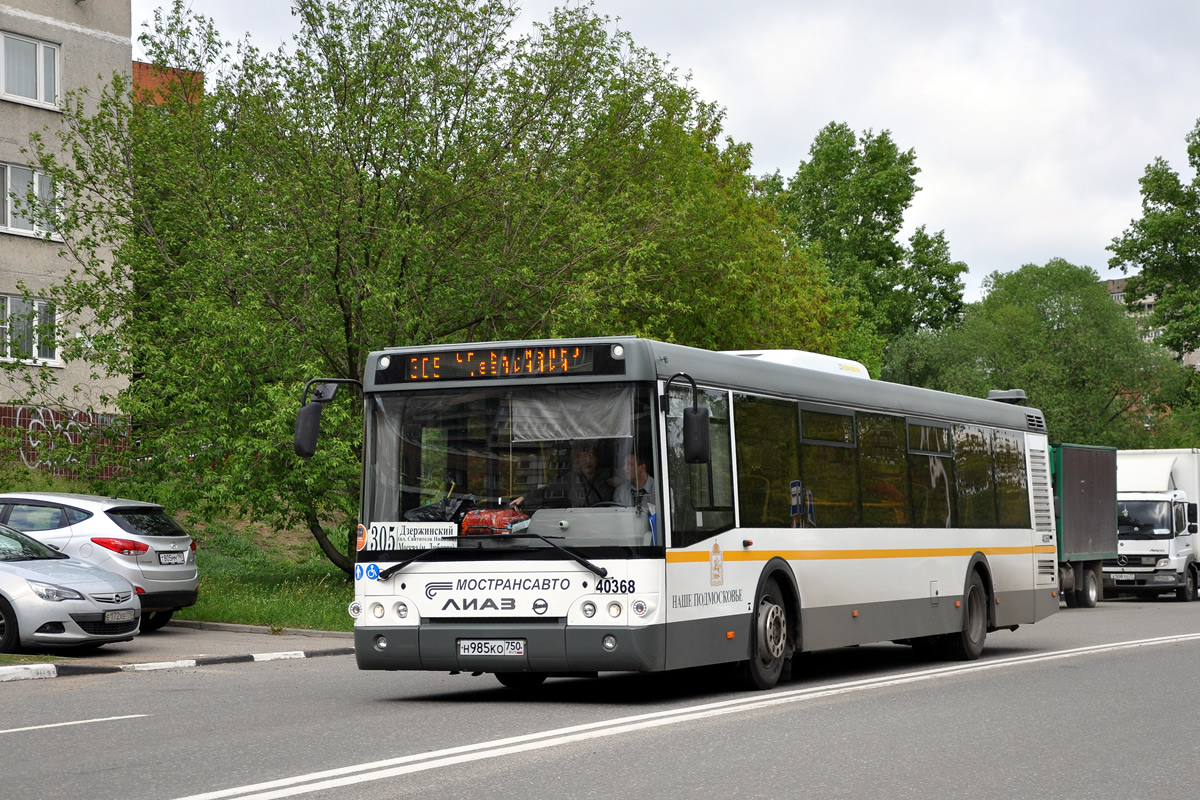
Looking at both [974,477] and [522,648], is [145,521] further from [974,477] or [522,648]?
[974,477]

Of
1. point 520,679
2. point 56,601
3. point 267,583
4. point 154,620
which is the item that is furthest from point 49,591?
point 267,583

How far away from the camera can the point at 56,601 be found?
1655 cm

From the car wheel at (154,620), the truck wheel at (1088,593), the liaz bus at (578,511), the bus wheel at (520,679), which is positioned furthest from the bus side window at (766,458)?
the truck wheel at (1088,593)

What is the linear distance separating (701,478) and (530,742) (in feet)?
11.5

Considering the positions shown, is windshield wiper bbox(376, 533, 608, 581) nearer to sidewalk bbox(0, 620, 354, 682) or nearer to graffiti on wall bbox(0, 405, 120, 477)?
sidewalk bbox(0, 620, 354, 682)

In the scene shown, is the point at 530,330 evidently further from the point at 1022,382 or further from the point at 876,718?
the point at 1022,382

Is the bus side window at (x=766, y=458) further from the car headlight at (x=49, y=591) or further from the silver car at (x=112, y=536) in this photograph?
the silver car at (x=112, y=536)

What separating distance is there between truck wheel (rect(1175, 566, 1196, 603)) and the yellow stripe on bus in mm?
17930

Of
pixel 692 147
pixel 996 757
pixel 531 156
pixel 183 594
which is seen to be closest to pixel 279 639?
pixel 183 594

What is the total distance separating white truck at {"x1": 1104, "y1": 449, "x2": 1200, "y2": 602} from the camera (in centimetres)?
3538

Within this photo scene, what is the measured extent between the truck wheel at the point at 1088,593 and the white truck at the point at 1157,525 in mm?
2889

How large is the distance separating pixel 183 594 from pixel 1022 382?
5732cm

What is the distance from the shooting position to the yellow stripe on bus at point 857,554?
1232cm

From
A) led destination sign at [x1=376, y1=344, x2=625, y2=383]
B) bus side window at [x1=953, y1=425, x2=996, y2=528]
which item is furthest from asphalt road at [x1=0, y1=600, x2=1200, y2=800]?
led destination sign at [x1=376, y1=344, x2=625, y2=383]
